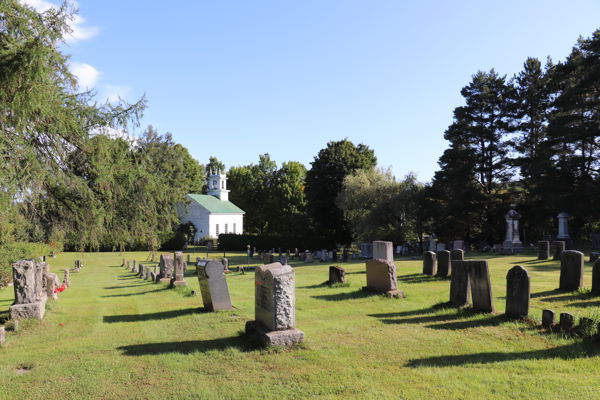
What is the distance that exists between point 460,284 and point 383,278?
2.75 m

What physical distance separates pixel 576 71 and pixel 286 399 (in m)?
37.6

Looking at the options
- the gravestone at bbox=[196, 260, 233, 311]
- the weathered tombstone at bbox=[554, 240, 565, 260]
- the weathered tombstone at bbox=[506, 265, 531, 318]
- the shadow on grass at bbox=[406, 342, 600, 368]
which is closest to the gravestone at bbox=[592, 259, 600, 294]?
the weathered tombstone at bbox=[506, 265, 531, 318]

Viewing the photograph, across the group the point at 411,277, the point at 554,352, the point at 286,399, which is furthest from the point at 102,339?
the point at 411,277

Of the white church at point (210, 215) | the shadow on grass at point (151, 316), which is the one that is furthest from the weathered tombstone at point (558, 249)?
the white church at point (210, 215)

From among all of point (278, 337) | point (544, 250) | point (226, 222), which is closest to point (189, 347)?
point (278, 337)

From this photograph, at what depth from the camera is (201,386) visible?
6.23 metres

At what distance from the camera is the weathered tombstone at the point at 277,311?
7906 millimetres

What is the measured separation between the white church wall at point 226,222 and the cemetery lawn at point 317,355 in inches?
1841

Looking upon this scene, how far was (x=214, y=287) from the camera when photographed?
1127cm

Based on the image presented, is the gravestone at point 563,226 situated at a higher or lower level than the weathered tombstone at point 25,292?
higher

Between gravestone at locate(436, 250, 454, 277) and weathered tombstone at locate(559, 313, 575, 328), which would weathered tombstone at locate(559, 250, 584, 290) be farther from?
weathered tombstone at locate(559, 313, 575, 328)

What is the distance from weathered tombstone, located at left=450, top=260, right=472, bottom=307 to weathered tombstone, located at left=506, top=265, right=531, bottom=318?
1289 mm

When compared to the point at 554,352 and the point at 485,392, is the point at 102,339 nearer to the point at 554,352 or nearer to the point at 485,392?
the point at 485,392

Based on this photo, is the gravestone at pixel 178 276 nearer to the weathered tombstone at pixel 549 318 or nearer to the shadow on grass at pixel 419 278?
the shadow on grass at pixel 419 278
